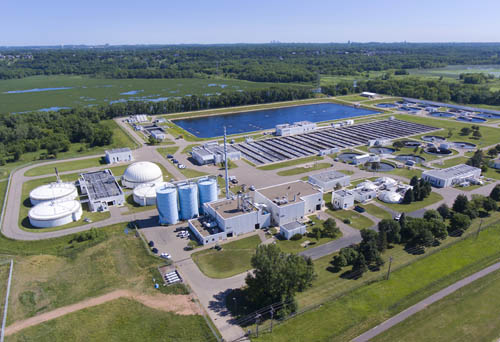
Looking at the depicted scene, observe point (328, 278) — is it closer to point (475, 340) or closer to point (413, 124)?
point (475, 340)

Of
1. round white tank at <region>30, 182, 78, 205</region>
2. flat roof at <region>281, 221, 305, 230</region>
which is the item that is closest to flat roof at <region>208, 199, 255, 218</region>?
flat roof at <region>281, 221, 305, 230</region>

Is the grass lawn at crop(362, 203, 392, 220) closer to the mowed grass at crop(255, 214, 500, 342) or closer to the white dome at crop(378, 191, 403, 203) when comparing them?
the white dome at crop(378, 191, 403, 203)

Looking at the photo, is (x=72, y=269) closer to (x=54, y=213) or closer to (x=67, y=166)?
(x=54, y=213)

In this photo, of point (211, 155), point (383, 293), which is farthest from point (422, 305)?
point (211, 155)

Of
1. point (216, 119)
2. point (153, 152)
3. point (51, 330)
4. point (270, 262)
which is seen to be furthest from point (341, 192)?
point (216, 119)

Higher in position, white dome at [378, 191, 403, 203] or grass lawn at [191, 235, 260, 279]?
white dome at [378, 191, 403, 203]
